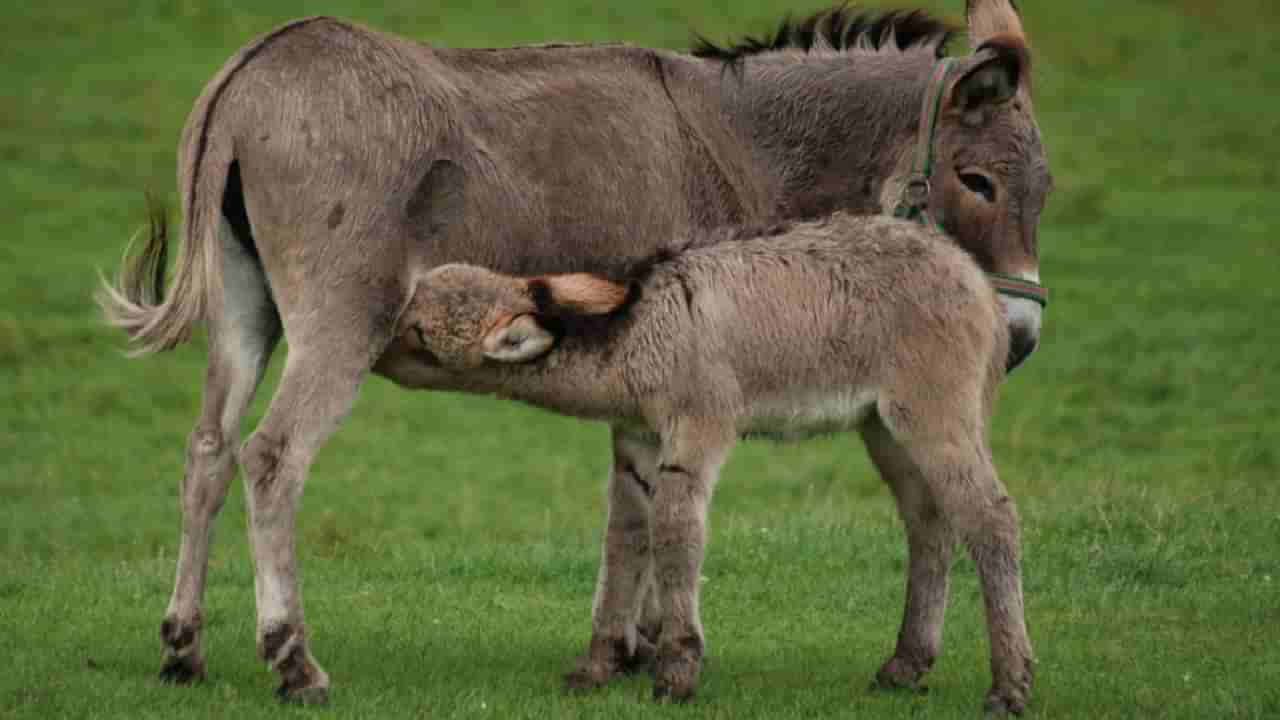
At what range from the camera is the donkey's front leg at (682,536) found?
25.2 feet

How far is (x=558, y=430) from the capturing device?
2169 cm

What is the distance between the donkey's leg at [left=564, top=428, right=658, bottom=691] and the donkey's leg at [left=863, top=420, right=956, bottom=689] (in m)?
0.94

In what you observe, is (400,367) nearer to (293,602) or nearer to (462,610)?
(293,602)

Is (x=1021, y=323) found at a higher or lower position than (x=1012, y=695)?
higher

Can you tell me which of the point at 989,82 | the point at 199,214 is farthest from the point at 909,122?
the point at 199,214

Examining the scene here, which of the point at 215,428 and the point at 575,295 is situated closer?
the point at 575,295

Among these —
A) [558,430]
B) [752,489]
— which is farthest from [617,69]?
[558,430]

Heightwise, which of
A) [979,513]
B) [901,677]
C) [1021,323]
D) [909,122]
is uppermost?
[909,122]

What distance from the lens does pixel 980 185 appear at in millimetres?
8750

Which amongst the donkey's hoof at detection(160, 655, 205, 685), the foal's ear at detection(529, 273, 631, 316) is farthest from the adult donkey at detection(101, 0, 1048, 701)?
the foal's ear at detection(529, 273, 631, 316)

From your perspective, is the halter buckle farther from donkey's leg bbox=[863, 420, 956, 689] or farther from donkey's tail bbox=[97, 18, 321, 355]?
donkey's tail bbox=[97, 18, 321, 355]

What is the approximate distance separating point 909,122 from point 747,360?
176cm

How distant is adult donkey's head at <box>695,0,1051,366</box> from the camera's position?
8.67m

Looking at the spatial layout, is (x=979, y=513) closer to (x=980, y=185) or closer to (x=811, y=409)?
(x=811, y=409)
